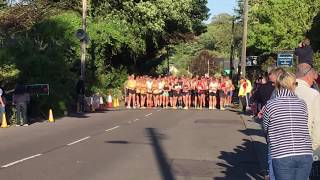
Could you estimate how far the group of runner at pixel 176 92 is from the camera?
32.6 metres

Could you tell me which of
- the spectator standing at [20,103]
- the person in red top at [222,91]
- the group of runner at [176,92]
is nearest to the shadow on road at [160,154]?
the spectator standing at [20,103]

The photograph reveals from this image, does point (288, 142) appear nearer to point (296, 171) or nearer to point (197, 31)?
point (296, 171)

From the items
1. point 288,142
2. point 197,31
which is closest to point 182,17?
point 197,31

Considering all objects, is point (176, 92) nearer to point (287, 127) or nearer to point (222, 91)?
point (222, 91)

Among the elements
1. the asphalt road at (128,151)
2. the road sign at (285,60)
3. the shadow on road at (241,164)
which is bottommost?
the shadow on road at (241,164)

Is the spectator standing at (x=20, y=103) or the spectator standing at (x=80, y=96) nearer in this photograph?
the spectator standing at (x=20, y=103)

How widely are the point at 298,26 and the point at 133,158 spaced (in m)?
37.8

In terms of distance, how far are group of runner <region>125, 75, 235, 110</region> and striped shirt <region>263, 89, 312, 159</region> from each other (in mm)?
26417

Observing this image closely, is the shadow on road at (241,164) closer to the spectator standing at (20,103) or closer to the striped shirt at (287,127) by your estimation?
the striped shirt at (287,127)

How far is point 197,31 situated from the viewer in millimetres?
56500

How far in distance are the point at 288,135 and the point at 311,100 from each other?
3.28ft

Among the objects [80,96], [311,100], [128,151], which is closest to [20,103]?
[80,96]

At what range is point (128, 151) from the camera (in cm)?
1383

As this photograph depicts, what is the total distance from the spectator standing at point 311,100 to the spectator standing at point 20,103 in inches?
608
